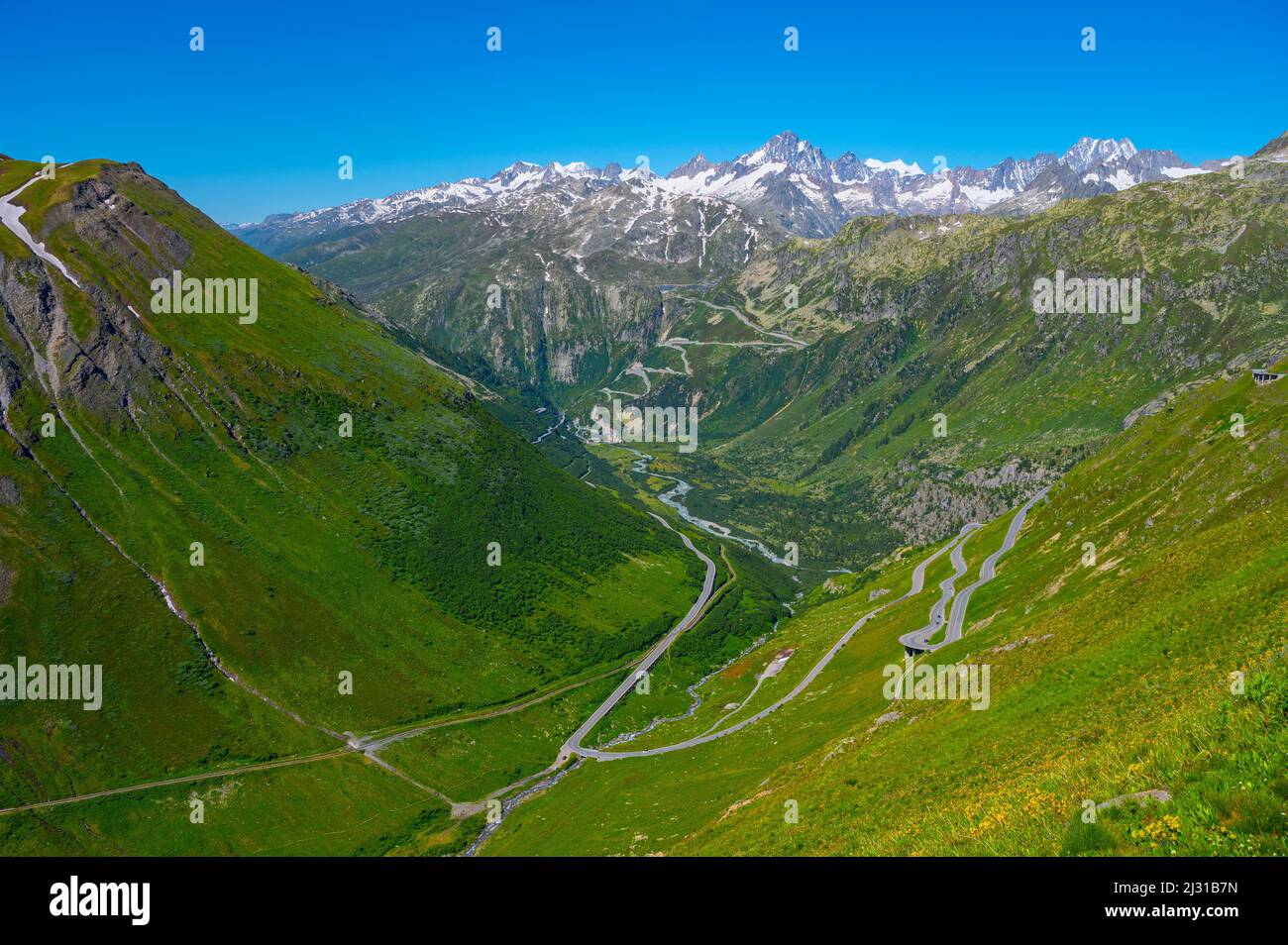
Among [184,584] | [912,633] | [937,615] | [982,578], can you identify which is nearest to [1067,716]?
[912,633]

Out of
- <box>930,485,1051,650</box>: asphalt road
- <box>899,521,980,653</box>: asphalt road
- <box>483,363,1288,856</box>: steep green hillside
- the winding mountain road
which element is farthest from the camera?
the winding mountain road

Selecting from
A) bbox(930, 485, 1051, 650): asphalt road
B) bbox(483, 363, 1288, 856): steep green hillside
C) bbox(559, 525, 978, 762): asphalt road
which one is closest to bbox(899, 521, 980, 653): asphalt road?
bbox(930, 485, 1051, 650): asphalt road

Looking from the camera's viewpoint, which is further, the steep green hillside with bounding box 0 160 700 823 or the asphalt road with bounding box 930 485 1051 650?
the steep green hillside with bounding box 0 160 700 823

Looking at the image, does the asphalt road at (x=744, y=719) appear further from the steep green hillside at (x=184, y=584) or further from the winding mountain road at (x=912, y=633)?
the steep green hillside at (x=184, y=584)

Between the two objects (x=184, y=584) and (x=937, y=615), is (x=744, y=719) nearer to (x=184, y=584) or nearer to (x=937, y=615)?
(x=937, y=615)

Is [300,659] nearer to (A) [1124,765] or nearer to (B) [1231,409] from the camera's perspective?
(A) [1124,765]

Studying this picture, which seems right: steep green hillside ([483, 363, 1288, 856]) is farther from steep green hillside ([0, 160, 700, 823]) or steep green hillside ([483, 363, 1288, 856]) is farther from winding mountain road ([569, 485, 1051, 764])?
steep green hillside ([0, 160, 700, 823])

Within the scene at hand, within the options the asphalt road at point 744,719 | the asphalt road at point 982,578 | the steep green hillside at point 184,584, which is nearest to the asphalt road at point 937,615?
the asphalt road at point 982,578
